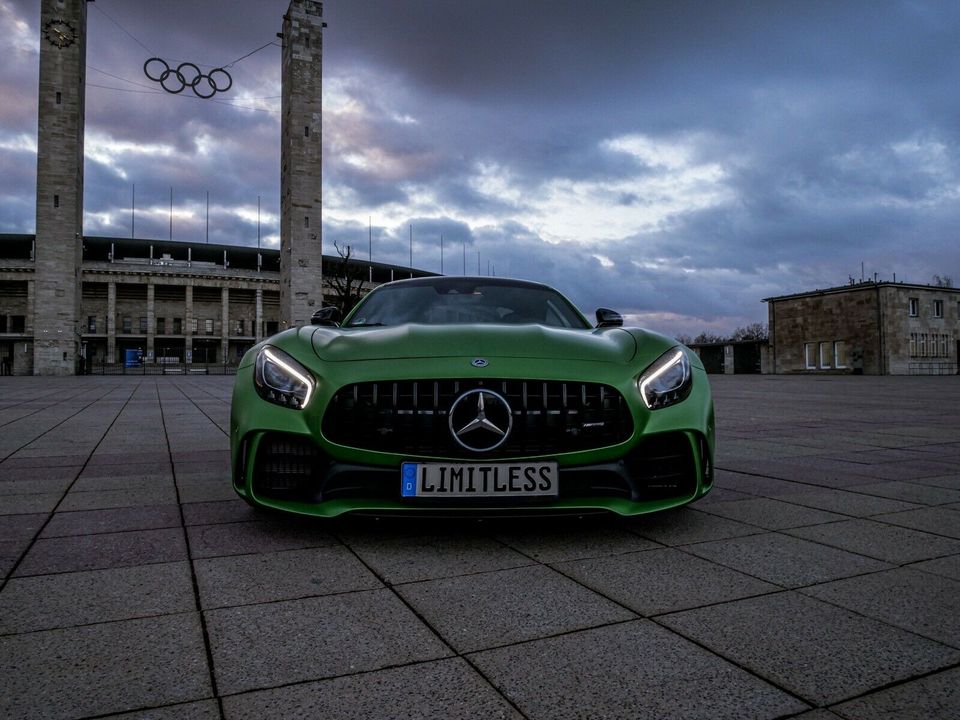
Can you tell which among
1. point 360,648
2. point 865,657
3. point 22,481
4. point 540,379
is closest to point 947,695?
point 865,657

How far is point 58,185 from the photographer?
34.9m

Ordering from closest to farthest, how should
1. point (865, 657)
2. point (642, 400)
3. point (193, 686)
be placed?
point (193, 686), point (865, 657), point (642, 400)

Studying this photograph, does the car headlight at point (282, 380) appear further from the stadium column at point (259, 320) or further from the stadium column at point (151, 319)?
the stadium column at point (151, 319)

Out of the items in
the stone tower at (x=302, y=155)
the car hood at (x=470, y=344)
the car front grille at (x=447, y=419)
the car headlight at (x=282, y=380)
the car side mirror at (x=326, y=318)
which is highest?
the stone tower at (x=302, y=155)

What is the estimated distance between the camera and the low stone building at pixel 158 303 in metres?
62.9

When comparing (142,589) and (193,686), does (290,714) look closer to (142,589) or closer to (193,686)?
(193,686)

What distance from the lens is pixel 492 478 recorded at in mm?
2404

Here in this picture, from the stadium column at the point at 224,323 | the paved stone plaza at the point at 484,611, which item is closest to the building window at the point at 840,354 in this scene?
the paved stone plaza at the point at 484,611

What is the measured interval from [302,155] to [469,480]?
3794 cm

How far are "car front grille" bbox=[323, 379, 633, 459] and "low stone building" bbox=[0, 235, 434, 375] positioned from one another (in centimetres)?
5979

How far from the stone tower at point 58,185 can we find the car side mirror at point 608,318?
38589mm

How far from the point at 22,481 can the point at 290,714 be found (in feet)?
11.9

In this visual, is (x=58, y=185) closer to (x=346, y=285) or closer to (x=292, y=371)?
(x=346, y=285)

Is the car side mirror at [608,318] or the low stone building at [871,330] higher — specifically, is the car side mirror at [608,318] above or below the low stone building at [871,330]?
below
